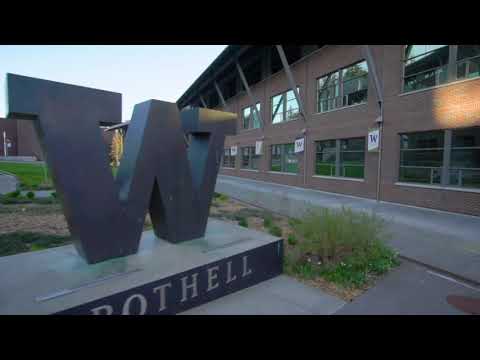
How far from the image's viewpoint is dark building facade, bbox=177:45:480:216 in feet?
29.8

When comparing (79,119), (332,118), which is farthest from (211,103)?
(79,119)

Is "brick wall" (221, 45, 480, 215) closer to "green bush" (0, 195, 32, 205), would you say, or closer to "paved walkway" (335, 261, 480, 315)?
"paved walkway" (335, 261, 480, 315)

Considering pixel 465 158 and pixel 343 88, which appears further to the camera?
pixel 343 88

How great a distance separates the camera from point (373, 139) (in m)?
11.7

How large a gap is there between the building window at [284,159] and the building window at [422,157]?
766 cm

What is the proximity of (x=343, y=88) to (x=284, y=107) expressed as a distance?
19.4 ft

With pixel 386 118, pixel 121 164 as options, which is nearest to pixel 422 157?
pixel 386 118

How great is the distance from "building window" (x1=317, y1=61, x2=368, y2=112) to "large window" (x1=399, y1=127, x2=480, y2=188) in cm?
345

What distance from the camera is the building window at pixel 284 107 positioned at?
59.8 ft

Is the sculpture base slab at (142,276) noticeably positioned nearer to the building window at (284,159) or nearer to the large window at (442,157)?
the large window at (442,157)

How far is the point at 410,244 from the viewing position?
5.73 metres

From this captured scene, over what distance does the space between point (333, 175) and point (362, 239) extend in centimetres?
1067

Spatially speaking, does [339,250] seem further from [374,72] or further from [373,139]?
[374,72]

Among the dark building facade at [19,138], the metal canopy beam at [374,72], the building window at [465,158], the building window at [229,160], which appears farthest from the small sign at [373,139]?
the dark building facade at [19,138]
